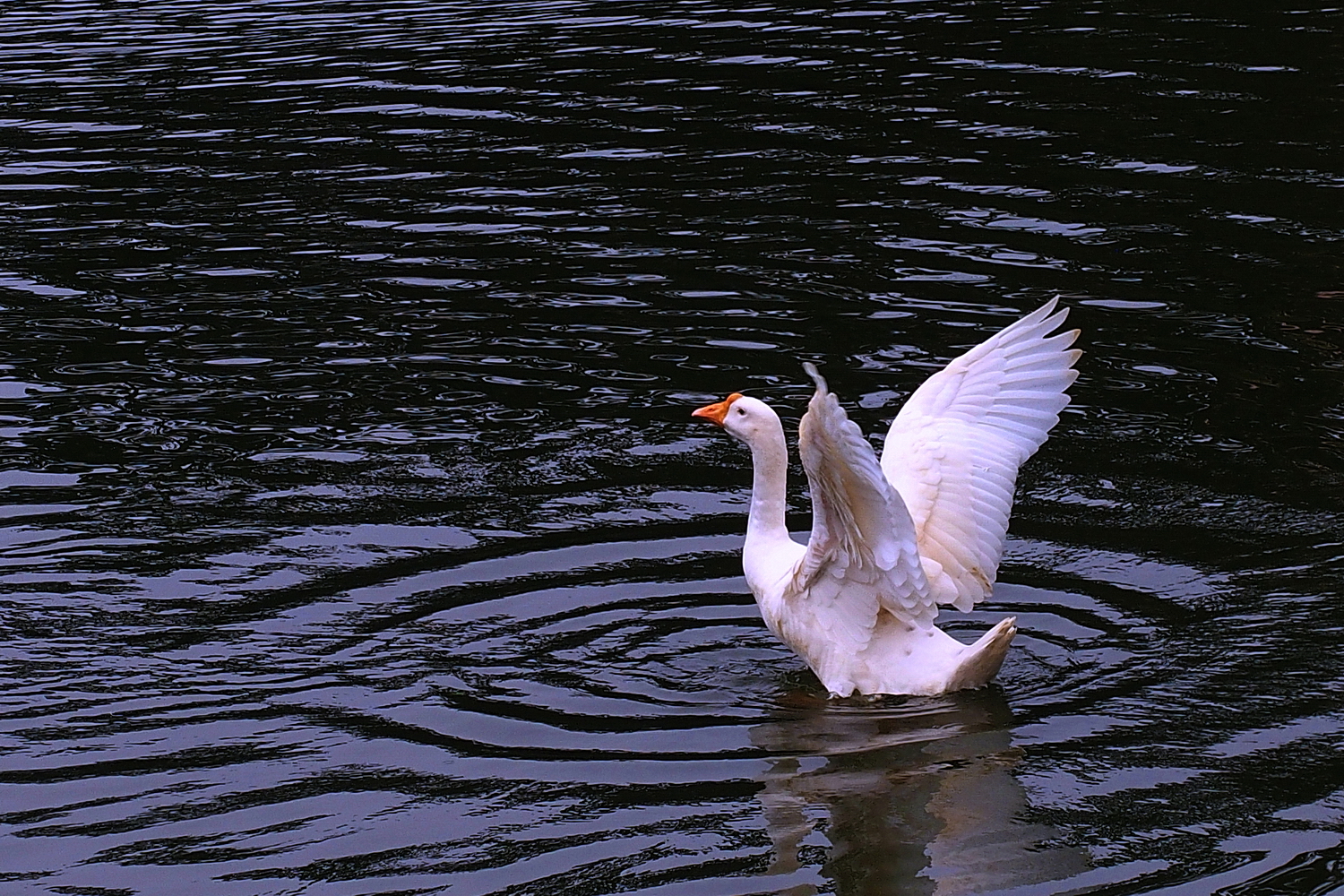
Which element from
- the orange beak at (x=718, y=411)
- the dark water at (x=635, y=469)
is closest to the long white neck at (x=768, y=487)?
the orange beak at (x=718, y=411)

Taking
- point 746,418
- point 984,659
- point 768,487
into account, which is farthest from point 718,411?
point 984,659

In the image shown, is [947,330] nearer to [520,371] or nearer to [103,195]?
[520,371]

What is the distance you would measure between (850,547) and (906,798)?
1.17 meters

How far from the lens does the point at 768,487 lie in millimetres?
8227

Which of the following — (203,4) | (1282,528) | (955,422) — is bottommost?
(1282,528)

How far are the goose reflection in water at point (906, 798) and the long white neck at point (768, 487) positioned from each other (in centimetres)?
83

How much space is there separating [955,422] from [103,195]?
35.8ft

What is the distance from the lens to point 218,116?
784 inches

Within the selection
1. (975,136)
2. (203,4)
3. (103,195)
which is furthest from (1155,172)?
(203,4)

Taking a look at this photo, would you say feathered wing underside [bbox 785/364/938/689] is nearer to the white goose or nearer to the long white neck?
the white goose

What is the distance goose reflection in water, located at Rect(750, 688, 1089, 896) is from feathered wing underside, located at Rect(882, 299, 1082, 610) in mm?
800

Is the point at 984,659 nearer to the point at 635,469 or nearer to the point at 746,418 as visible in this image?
the point at 746,418

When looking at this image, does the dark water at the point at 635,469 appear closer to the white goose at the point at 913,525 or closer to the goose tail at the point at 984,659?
the goose tail at the point at 984,659

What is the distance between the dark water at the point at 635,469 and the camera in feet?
21.5
